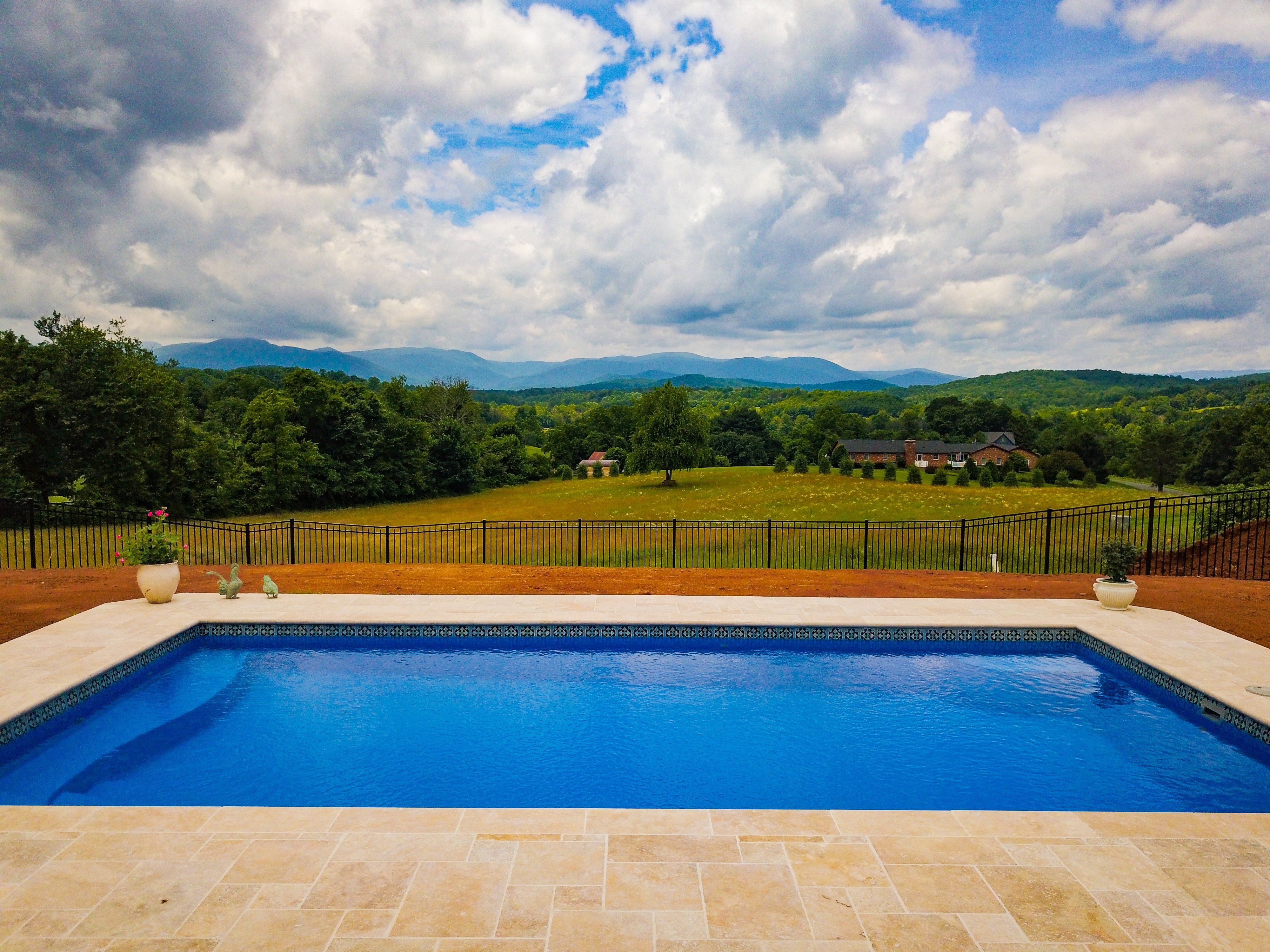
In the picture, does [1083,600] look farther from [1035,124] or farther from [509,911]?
[1035,124]

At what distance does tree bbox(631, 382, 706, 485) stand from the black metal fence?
18.0 meters

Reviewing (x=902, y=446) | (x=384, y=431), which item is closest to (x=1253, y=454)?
→ (x=902, y=446)

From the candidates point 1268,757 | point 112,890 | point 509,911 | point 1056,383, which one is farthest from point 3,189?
point 1056,383

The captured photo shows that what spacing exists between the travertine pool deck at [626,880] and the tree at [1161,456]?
73.2 m

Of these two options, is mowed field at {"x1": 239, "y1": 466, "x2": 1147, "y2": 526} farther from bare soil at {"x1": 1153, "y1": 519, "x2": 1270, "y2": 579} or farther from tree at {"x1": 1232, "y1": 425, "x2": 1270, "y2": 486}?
bare soil at {"x1": 1153, "y1": 519, "x2": 1270, "y2": 579}

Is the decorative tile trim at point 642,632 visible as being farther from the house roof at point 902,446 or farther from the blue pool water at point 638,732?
the house roof at point 902,446

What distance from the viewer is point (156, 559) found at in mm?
10117

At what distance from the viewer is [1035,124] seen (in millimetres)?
19391

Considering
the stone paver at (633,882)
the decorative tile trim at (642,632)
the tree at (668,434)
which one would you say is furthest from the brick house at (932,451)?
the stone paver at (633,882)

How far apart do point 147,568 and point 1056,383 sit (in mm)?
150901

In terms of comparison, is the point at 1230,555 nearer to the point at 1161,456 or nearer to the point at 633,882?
the point at 633,882

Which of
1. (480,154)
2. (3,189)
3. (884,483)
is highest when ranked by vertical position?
(480,154)

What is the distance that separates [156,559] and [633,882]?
9497 mm

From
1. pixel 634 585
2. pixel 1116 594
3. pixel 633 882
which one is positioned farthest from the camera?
pixel 634 585
